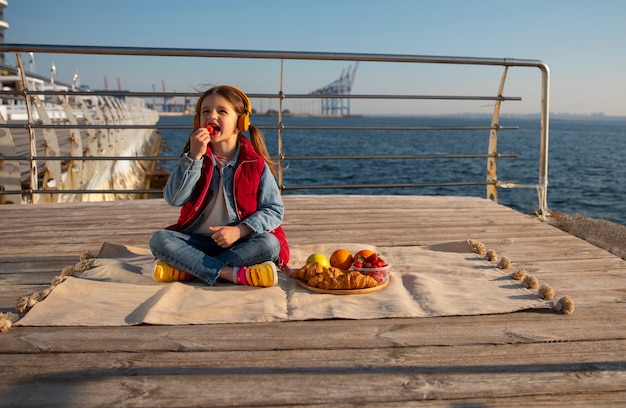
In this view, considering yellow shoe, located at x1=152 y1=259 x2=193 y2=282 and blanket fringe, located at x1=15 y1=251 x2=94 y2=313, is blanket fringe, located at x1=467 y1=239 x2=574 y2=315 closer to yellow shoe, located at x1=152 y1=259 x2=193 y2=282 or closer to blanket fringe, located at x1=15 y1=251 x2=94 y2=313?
yellow shoe, located at x1=152 y1=259 x2=193 y2=282

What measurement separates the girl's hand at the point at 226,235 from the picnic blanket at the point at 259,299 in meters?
0.18

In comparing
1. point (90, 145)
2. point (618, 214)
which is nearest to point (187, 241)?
point (90, 145)

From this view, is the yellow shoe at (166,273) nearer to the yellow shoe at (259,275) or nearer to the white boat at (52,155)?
the yellow shoe at (259,275)

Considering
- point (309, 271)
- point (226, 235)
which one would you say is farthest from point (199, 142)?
point (309, 271)

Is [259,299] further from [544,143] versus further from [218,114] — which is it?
[544,143]


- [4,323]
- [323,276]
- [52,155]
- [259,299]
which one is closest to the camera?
[4,323]

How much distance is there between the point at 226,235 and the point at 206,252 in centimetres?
25

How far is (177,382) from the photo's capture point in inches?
58.7

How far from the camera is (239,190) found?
2.56 m

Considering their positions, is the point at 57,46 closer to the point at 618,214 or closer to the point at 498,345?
the point at 498,345

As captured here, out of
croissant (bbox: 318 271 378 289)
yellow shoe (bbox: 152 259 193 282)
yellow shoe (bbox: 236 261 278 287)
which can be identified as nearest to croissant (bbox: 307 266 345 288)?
croissant (bbox: 318 271 378 289)

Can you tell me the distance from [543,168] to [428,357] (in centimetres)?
300

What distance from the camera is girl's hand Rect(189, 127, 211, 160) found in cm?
237

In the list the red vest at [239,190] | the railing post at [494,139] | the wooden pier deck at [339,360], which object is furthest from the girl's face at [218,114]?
the railing post at [494,139]
